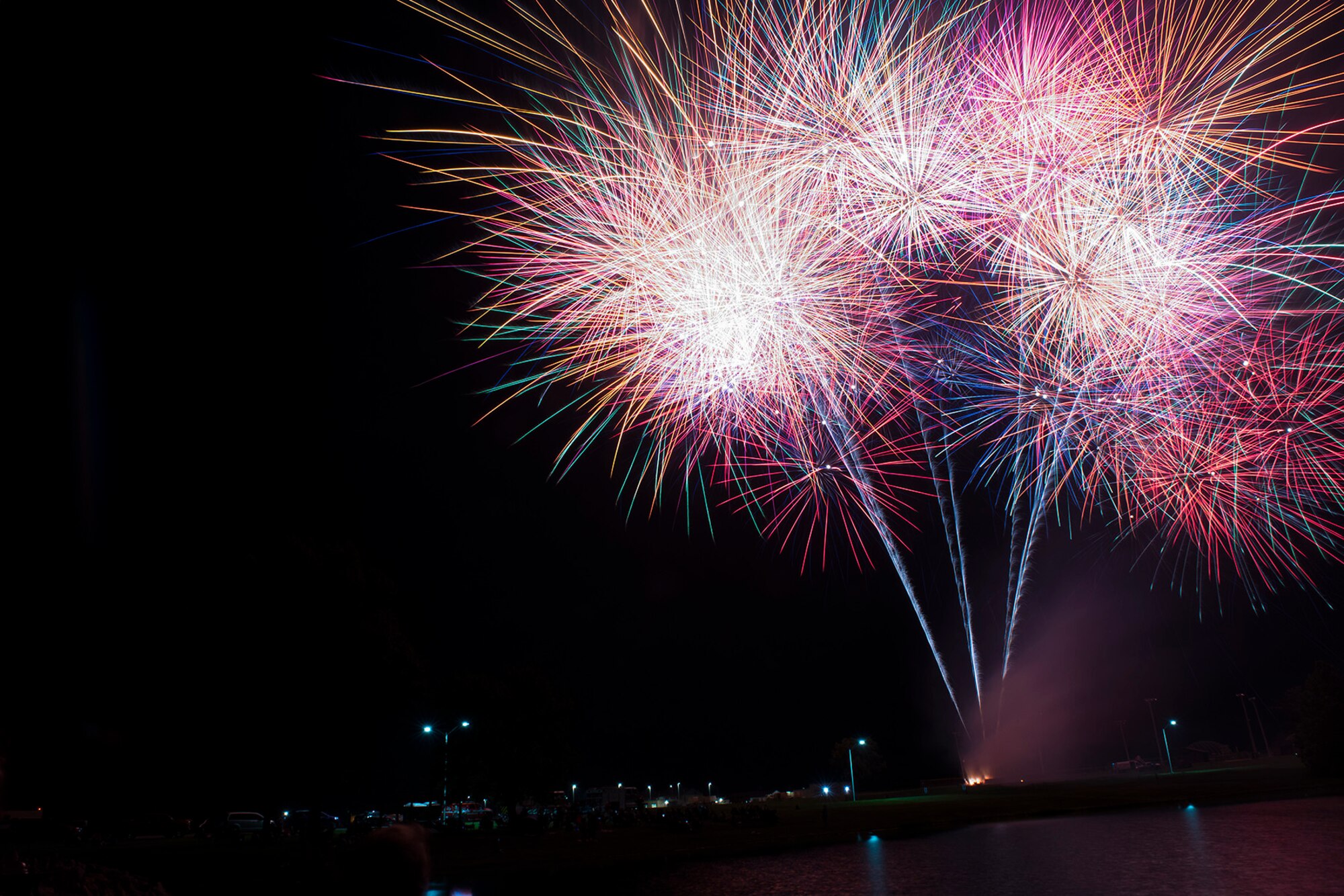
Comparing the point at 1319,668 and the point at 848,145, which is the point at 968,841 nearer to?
the point at 848,145

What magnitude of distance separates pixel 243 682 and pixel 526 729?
28272mm

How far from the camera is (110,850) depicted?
1410 inches

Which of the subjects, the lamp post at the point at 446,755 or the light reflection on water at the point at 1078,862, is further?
the lamp post at the point at 446,755

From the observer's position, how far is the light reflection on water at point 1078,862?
1600cm

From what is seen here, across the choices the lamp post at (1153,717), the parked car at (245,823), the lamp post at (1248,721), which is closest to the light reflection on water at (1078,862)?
the parked car at (245,823)

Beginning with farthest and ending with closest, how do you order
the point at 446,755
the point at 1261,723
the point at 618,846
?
the point at 1261,723 < the point at 446,755 < the point at 618,846

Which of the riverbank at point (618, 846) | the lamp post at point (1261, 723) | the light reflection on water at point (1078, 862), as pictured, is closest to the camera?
the light reflection on water at point (1078, 862)

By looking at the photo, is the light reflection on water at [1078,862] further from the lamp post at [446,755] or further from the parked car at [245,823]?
the parked car at [245,823]

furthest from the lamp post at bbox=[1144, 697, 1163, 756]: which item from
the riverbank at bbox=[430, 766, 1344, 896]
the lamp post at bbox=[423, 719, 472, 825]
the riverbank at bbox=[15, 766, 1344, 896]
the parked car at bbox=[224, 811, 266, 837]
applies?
the parked car at bbox=[224, 811, 266, 837]

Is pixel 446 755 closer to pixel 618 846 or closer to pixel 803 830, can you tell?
pixel 618 846

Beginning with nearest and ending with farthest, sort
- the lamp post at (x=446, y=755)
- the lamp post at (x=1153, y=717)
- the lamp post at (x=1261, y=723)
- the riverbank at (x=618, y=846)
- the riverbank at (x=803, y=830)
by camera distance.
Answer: the riverbank at (x=618, y=846) < the riverbank at (x=803, y=830) < the lamp post at (x=446, y=755) < the lamp post at (x=1153, y=717) < the lamp post at (x=1261, y=723)

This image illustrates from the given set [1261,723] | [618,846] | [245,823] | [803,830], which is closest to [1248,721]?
[1261,723]

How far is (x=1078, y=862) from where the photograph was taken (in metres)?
19.7

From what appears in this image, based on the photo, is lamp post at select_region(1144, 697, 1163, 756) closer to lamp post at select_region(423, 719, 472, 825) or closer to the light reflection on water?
the light reflection on water
